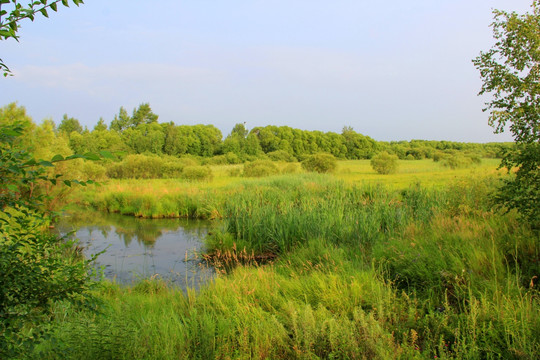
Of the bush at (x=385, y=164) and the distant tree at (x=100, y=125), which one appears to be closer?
the bush at (x=385, y=164)

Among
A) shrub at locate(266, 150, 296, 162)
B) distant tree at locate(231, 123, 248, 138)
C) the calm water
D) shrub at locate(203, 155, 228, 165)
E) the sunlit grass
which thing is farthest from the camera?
distant tree at locate(231, 123, 248, 138)

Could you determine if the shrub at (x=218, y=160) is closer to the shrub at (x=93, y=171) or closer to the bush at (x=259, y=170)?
the bush at (x=259, y=170)

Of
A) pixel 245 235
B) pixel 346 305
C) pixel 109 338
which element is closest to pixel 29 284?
pixel 109 338

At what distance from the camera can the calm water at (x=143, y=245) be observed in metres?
8.07

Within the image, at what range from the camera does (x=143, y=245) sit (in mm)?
11320

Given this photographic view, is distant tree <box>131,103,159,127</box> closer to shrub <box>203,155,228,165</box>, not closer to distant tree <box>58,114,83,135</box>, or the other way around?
distant tree <box>58,114,83,135</box>

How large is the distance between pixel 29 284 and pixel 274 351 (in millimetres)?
2204

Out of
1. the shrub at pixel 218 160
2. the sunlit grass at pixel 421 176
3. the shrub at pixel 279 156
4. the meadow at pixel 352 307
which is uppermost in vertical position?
the shrub at pixel 279 156

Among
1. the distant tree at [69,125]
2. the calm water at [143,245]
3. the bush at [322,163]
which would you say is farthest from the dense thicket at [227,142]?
the calm water at [143,245]

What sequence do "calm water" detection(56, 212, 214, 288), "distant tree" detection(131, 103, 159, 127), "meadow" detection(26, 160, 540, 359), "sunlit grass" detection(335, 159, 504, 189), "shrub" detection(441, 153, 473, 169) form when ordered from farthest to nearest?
"distant tree" detection(131, 103, 159, 127) → "shrub" detection(441, 153, 473, 169) → "sunlit grass" detection(335, 159, 504, 189) → "calm water" detection(56, 212, 214, 288) → "meadow" detection(26, 160, 540, 359)

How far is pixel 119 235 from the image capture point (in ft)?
41.4

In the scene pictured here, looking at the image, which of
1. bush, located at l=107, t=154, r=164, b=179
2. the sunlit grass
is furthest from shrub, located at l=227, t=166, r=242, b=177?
the sunlit grass

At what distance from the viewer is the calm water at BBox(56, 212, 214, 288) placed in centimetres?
807

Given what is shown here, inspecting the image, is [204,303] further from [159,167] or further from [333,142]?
[333,142]
